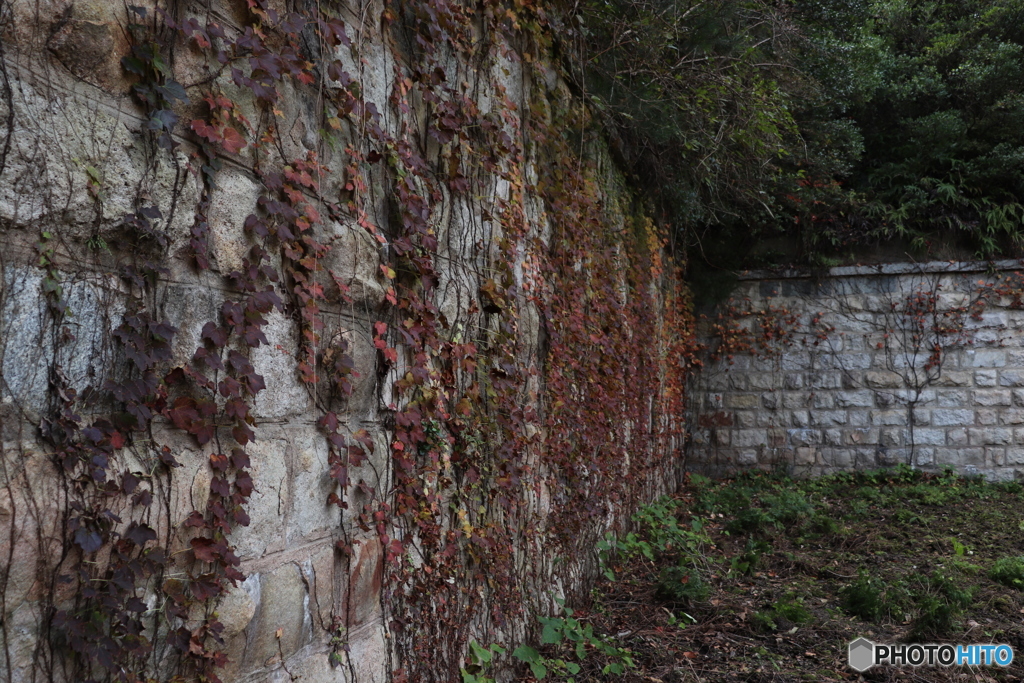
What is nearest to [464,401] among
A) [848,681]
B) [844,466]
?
[848,681]

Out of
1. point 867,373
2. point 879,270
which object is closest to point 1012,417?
point 867,373

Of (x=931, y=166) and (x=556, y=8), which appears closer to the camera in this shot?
(x=556, y=8)

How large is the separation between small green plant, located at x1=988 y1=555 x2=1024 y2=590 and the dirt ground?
0.07 feet

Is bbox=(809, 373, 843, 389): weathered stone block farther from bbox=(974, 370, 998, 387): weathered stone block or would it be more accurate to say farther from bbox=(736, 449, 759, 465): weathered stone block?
bbox=(974, 370, 998, 387): weathered stone block

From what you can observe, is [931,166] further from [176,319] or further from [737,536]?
[176,319]

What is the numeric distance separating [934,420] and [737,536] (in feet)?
11.7

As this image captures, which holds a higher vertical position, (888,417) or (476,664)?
(888,417)

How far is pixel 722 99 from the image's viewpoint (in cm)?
530

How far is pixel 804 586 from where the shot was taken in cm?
480

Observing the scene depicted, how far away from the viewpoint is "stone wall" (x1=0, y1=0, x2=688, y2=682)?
122 cm

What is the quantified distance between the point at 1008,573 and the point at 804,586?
1280 millimetres

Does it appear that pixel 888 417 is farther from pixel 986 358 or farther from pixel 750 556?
pixel 750 556

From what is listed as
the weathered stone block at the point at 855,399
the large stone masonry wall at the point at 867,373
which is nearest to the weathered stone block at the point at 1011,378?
the large stone masonry wall at the point at 867,373

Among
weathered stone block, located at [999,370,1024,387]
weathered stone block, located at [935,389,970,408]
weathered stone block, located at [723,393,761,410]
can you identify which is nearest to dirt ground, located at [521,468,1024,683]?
weathered stone block, located at [935,389,970,408]
